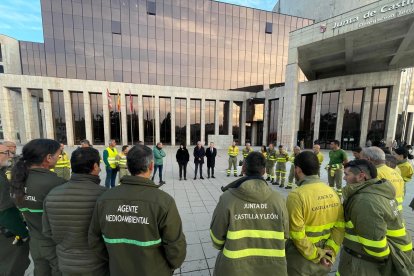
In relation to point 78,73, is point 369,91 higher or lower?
lower

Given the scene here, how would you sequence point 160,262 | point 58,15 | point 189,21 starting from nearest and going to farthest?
point 160,262, point 58,15, point 189,21

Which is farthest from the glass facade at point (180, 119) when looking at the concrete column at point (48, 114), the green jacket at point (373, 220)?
the green jacket at point (373, 220)

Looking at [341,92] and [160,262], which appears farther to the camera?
[341,92]

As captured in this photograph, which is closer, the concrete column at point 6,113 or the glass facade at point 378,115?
the glass facade at point 378,115

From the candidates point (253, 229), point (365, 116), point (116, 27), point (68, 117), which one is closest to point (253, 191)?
point (253, 229)

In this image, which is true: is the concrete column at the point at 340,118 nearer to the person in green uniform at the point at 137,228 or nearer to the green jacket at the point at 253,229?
the green jacket at the point at 253,229

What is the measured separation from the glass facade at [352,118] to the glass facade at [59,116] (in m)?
32.6

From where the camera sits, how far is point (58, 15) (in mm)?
22234

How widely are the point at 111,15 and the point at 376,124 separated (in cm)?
3404

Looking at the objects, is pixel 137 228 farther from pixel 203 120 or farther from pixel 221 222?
pixel 203 120

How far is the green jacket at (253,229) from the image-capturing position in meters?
1.64

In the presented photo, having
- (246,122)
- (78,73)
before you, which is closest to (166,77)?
(78,73)

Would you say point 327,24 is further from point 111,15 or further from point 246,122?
point 111,15

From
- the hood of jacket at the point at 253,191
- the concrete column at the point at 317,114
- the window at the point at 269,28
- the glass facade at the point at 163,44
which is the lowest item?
the hood of jacket at the point at 253,191
